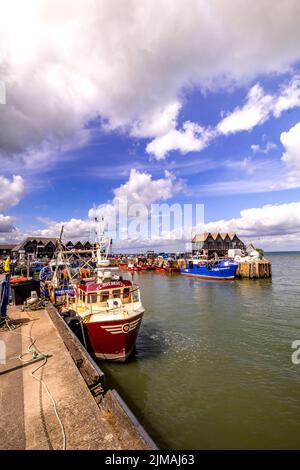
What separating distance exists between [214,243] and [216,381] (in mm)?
93175

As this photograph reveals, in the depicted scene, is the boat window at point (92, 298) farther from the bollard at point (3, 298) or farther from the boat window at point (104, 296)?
the bollard at point (3, 298)

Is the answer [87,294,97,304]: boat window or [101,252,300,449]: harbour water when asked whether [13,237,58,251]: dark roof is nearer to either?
[101,252,300,449]: harbour water

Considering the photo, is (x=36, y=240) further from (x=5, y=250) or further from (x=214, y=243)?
(x=214, y=243)

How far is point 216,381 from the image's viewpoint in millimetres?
11438

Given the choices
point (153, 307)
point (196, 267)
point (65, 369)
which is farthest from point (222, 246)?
point (65, 369)

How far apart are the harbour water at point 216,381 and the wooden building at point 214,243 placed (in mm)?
77626

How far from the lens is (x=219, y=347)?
1527 centimetres

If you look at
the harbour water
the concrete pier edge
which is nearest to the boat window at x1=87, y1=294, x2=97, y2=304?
the concrete pier edge

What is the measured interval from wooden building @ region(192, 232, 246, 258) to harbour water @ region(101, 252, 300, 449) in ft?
255

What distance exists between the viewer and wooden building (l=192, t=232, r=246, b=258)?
9906 cm

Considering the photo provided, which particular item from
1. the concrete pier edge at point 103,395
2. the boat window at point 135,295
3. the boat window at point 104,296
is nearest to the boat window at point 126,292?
the boat window at point 135,295

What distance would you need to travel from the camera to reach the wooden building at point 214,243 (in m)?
99.1

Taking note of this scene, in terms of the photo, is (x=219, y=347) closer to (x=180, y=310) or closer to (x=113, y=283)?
(x=113, y=283)
